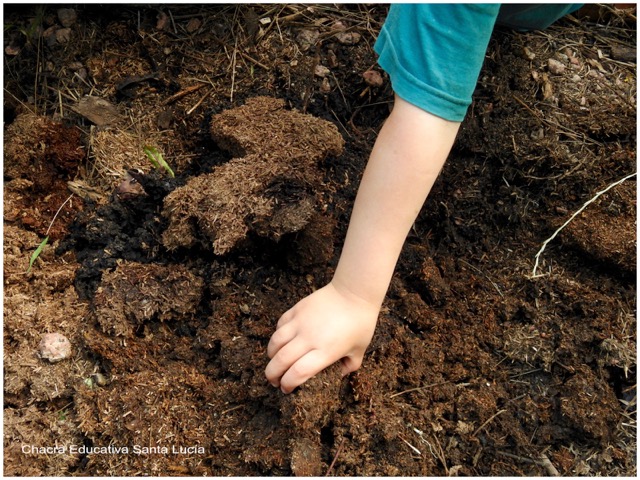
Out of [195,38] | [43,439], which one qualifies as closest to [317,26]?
[195,38]

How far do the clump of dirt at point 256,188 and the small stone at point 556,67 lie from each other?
2.47 feet

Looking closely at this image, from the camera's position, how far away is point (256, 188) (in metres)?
1.39

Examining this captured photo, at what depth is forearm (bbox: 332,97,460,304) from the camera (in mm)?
1241

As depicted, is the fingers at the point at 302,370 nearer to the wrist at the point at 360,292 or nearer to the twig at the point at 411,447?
the wrist at the point at 360,292

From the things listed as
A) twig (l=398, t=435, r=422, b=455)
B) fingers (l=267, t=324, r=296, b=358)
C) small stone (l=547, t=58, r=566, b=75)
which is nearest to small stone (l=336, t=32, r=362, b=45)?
small stone (l=547, t=58, r=566, b=75)

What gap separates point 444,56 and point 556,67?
2.35ft

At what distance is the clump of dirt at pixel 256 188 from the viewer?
4.50 ft

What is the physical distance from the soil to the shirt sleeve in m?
0.34

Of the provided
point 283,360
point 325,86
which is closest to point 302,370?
point 283,360

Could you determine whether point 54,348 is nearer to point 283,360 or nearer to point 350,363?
point 283,360

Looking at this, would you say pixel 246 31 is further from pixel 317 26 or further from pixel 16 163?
pixel 16 163

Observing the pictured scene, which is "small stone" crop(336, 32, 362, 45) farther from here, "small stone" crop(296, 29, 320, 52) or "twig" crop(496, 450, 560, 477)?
"twig" crop(496, 450, 560, 477)

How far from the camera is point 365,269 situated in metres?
1.29

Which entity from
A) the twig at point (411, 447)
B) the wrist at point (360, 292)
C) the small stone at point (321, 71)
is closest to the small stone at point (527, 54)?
the small stone at point (321, 71)
